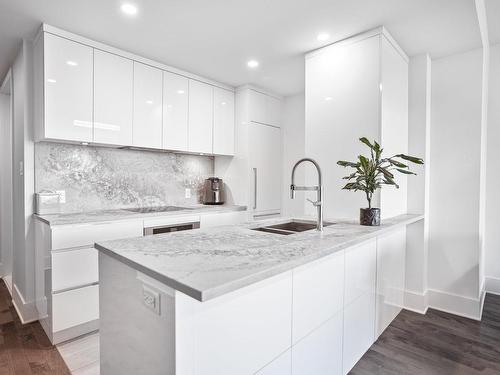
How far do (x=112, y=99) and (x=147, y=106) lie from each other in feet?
1.13

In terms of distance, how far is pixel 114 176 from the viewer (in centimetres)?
305

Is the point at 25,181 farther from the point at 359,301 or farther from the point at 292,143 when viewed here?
the point at 292,143

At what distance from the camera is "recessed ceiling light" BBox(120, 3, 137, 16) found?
2044mm

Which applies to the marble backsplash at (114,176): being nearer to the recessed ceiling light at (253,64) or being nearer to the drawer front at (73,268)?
the drawer front at (73,268)

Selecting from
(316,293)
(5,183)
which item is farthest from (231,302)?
(5,183)

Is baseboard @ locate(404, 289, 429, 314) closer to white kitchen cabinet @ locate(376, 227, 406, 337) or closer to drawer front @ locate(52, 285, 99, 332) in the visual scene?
white kitchen cabinet @ locate(376, 227, 406, 337)

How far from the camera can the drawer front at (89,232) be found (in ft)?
6.99

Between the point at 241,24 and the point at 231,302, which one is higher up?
the point at 241,24

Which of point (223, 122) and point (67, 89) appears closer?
point (67, 89)

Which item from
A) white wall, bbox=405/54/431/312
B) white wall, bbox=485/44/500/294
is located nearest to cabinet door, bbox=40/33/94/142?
white wall, bbox=405/54/431/312

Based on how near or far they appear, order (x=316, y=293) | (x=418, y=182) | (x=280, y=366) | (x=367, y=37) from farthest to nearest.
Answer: (x=418, y=182) < (x=367, y=37) < (x=316, y=293) < (x=280, y=366)

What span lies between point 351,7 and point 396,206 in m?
1.64

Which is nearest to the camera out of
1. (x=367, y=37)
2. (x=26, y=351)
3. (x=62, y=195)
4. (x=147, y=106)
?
(x=26, y=351)

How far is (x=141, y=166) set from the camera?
3268 mm
